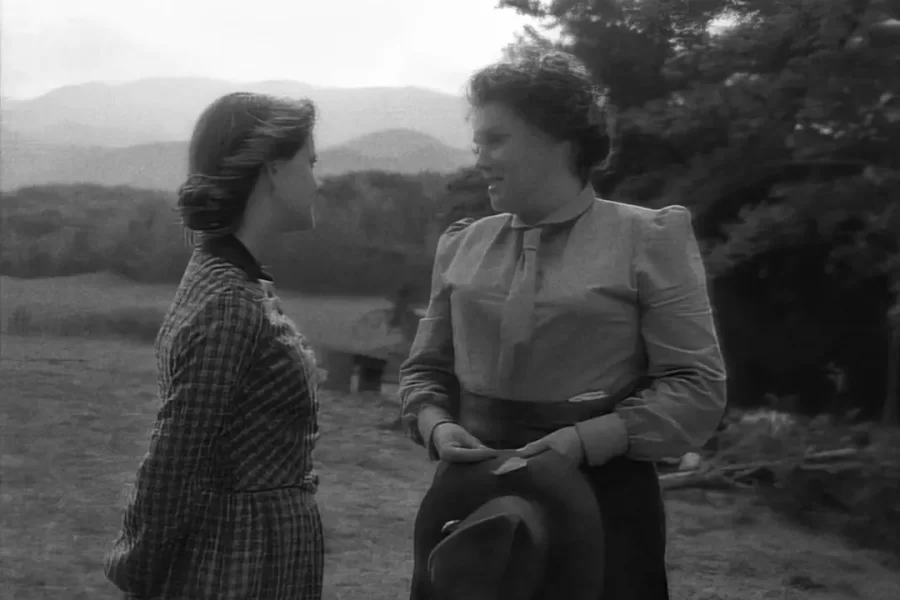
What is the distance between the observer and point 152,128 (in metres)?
3.68

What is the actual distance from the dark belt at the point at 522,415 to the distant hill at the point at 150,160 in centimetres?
242

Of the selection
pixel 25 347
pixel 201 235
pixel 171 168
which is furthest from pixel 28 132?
pixel 201 235

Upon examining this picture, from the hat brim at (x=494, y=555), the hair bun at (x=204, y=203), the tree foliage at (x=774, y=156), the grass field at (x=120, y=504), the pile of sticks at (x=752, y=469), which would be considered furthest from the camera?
the pile of sticks at (x=752, y=469)

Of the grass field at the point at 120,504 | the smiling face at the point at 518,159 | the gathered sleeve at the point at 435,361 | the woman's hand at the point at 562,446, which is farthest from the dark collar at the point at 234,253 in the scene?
the grass field at the point at 120,504

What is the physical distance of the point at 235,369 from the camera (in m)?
1.27

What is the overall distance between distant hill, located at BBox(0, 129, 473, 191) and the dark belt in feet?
7.93

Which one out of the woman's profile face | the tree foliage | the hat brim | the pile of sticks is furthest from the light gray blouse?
the pile of sticks

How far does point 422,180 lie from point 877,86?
5.91 ft

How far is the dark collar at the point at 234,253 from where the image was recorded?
1.34 meters

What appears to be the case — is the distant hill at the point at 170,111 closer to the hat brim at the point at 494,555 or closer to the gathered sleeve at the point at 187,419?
the gathered sleeve at the point at 187,419

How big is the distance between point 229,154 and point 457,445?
0.53 meters

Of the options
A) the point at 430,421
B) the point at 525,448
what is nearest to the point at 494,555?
the point at 525,448

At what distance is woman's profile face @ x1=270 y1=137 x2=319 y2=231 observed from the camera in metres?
1.39

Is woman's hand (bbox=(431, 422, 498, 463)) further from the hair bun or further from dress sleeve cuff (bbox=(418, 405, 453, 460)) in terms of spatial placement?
the hair bun
